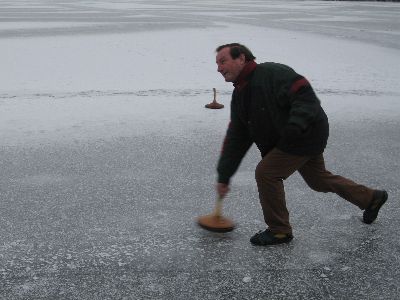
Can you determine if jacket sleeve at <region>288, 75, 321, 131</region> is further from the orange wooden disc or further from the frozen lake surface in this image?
the orange wooden disc

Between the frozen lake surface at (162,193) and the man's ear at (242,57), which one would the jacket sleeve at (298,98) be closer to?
the man's ear at (242,57)

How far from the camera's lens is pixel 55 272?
10.7 feet

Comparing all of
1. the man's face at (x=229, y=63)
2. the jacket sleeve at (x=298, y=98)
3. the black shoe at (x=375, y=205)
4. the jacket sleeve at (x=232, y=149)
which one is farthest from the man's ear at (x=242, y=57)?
the black shoe at (x=375, y=205)

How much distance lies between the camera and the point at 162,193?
470 cm

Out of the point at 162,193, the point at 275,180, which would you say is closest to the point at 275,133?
the point at 275,180

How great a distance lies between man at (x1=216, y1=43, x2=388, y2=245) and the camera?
3.21 m

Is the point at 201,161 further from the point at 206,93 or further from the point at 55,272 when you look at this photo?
the point at 206,93

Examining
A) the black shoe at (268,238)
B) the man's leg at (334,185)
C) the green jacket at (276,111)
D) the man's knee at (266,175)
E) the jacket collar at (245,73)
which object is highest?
the jacket collar at (245,73)

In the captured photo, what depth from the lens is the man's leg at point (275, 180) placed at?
3469 millimetres

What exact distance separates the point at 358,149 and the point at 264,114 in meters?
3.11

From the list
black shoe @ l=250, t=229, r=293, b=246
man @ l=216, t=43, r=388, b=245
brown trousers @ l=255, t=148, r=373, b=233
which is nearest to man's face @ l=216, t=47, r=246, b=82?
man @ l=216, t=43, r=388, b=245

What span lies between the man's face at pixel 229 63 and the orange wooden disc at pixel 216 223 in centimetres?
113

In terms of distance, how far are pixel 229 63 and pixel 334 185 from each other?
1222mm

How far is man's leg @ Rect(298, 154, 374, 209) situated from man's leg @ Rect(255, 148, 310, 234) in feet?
0.81
